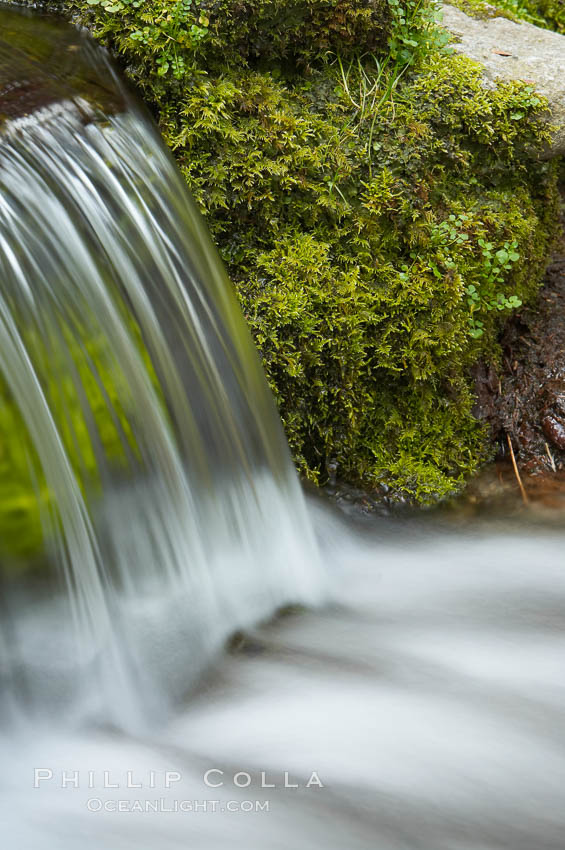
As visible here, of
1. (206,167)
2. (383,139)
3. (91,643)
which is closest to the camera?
(91,643)

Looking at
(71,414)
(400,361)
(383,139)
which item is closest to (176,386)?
(71,414)

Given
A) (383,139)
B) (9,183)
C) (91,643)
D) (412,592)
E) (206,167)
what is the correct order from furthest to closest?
(383,139), (206,167), (412,592), (9,183), (91,643)

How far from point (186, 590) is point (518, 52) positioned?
2.72m

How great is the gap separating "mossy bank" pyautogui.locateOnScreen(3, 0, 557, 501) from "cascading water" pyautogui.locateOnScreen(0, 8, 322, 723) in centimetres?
19

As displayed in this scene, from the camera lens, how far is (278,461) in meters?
2.79

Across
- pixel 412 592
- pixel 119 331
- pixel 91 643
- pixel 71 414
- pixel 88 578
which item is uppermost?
pixel 119 331

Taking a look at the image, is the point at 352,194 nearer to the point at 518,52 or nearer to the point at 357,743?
the point at 518,52

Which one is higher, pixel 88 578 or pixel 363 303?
pixel 363 303

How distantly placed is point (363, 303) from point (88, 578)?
4.87 feet

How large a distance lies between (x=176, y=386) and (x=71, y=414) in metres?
0.42

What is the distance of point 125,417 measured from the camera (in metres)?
2.33

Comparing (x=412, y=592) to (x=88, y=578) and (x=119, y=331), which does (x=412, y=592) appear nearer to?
(x=88, y=578)

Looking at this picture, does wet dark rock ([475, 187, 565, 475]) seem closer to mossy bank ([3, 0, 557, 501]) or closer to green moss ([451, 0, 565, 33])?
mossy bank ([3, 0, 557, 501])

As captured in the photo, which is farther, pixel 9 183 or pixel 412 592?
pixel 412 592
